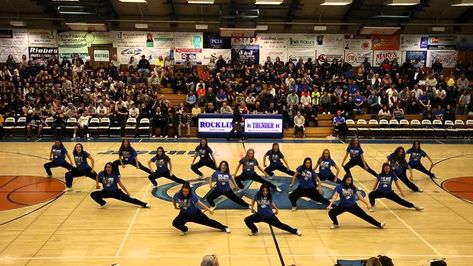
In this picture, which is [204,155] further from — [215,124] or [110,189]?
[215,124]

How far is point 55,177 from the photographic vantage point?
17.8m

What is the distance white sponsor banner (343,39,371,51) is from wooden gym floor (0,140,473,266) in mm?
20538

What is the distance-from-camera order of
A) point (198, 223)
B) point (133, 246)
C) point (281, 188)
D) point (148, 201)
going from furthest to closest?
point (281, 188)
point (148, 201)
point (198, 223)
point (133, 246)

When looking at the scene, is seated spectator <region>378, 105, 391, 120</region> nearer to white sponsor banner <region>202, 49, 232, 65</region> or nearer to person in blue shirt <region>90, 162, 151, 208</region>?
white sponsor banner <region>202, 49, 232, 65</region>

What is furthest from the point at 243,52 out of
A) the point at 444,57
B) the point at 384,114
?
the point at 444,57

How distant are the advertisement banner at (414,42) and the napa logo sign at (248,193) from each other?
76.4ft

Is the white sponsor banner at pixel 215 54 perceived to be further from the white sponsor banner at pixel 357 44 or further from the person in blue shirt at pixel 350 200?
the person in blue shirt at pixel 350 200

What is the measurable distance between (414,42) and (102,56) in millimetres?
24507

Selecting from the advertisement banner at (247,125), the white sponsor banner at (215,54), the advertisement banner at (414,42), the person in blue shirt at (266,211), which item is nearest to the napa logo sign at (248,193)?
the person in blue shirt at (266,211)

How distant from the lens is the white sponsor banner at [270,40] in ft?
119

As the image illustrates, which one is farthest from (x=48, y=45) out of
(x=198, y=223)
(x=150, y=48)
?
(x=198, y=223)

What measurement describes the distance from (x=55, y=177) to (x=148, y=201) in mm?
5064

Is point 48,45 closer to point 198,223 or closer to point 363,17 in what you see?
point 363,17

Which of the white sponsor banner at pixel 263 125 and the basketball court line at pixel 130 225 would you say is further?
the white sponsor banner at pixel 263 125
